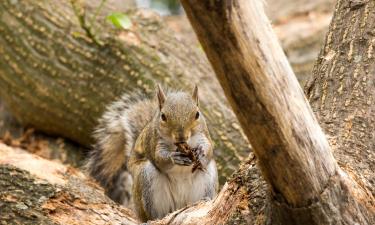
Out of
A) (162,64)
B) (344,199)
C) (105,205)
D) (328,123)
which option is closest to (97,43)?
(162,64)

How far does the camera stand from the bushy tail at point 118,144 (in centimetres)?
384

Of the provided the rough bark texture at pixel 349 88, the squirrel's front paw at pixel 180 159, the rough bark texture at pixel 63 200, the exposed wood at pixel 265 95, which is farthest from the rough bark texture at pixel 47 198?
the exposed wood at pixel 265 95

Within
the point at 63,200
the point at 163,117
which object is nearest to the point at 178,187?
the point at 163,117

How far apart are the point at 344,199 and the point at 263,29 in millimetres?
629

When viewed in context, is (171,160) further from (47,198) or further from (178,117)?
(47,198)

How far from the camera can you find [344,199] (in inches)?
86.0

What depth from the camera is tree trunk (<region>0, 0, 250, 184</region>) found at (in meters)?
4.14

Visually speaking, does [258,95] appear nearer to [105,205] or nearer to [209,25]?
[209,25]

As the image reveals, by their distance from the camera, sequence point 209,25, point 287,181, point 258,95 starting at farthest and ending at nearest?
point 287,181, point 258,95, point 209,25

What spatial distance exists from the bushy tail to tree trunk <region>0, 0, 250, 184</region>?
0.87 ft

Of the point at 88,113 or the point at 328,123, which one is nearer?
the point at 328,123

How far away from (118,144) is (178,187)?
0.67 m

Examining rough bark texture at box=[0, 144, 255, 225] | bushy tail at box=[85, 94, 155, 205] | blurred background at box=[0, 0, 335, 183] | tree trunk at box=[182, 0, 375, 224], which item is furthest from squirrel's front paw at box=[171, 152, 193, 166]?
tree trunk at box=[182, 0, 375, 224]

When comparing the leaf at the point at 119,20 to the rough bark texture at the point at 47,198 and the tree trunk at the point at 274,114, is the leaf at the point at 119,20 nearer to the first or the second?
the rough bark texture at the point at 47,198
